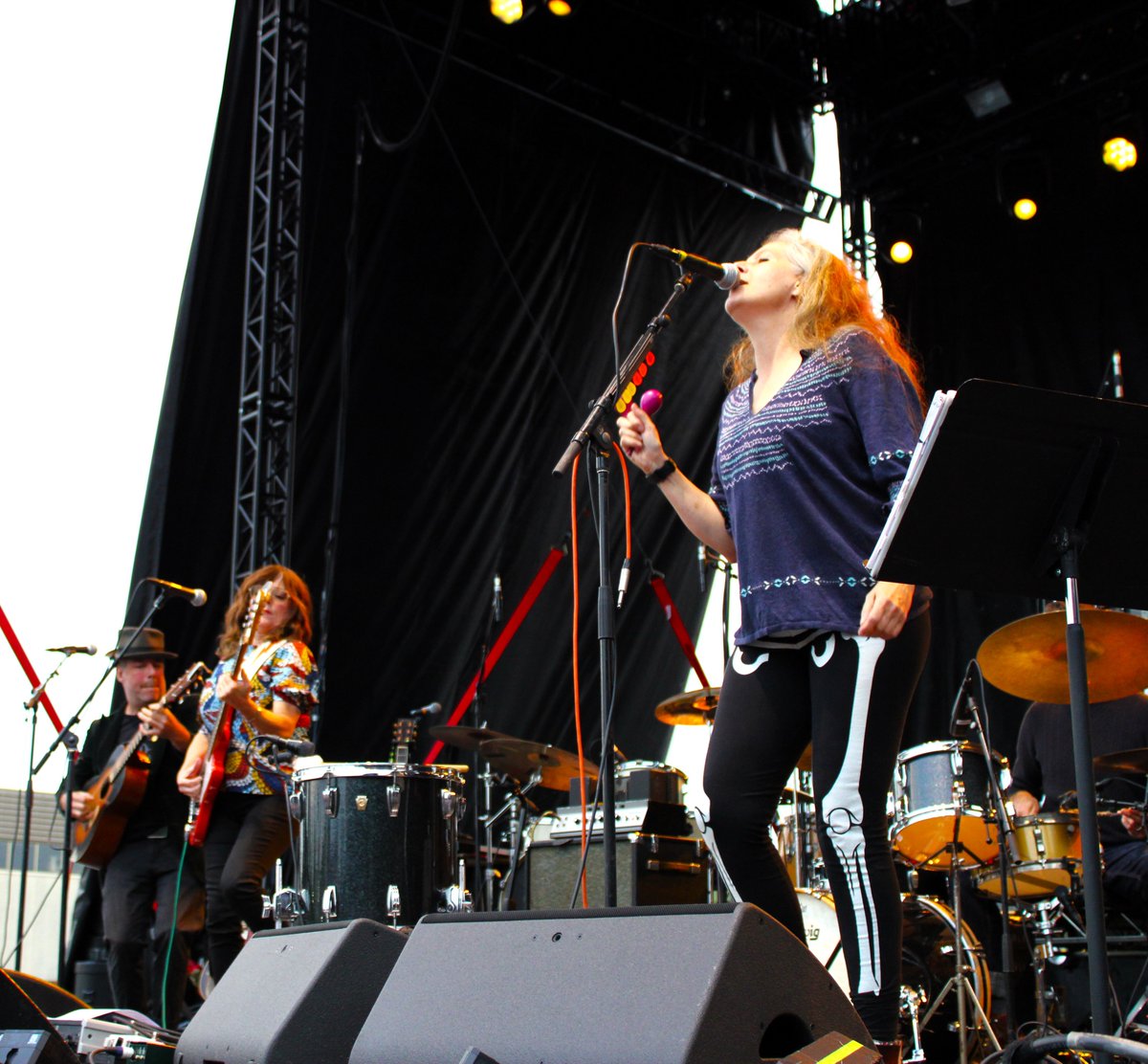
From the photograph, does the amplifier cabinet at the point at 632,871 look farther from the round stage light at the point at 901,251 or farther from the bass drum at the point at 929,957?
the round stage light at the point at 901,251

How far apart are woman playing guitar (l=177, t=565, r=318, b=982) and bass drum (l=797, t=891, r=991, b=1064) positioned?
199 centimetres

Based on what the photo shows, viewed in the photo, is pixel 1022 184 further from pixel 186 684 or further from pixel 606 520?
pixel 606 520

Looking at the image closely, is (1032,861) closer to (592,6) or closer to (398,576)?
(398,576)

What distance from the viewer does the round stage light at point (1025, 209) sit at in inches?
351

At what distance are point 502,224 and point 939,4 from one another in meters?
3.39

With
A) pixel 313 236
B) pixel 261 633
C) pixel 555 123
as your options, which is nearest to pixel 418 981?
pixel 261 633

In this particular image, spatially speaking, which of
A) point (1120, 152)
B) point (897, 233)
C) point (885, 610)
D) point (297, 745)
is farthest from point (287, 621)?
point (1120, 152)

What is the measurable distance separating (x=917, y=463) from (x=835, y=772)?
65 centimetres

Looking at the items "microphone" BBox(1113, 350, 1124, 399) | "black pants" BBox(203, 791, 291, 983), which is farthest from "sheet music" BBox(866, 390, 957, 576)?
"microphone" BBox(1113, 350, 1124, 399)

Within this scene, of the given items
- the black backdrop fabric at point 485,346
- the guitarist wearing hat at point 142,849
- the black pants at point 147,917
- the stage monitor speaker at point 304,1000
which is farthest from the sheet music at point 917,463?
the black backdrop fabric at point 485,346

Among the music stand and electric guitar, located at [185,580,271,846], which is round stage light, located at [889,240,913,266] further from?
the music stand

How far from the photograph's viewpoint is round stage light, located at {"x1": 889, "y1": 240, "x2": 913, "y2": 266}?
371 inches

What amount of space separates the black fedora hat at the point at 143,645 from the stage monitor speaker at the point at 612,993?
388 centimetres

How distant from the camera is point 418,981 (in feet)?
6.55
